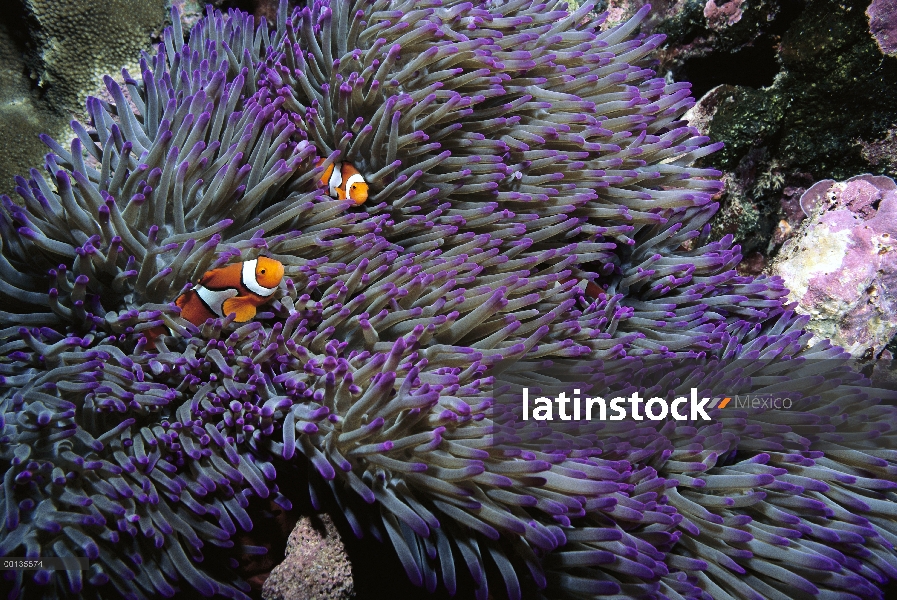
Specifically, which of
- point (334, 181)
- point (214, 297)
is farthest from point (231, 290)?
point (334, 181)

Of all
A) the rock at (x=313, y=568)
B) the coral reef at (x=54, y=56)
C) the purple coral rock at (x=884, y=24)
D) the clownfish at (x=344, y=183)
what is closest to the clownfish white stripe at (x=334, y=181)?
the clownfish at (x=344, y=183)

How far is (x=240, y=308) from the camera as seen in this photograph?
1.78 metres

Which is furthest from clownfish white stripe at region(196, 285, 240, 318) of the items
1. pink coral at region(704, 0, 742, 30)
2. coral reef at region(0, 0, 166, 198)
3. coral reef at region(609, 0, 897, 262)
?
pink coral at region(704, 0, 742, 30)

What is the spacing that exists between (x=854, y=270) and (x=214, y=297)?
2.69 metres

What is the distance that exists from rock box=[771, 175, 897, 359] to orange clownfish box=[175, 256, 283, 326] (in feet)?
7.64

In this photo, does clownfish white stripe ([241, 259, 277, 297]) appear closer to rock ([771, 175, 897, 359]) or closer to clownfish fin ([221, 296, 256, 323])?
clownfish fin ([221, 296, 256, 323])

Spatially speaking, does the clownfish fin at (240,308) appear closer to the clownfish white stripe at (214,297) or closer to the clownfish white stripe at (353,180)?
the clownfish white stripe at (214,297)

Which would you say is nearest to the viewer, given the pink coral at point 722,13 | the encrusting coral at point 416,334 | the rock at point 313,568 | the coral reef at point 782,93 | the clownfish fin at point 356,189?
the encrusting coral at point 416,334

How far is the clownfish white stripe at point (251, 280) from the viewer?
1.76 meters

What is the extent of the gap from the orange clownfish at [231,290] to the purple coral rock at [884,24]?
8.87 feet

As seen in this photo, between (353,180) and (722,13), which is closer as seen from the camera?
(353,180)

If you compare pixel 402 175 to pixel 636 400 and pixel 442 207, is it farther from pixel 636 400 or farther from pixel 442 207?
pixel 636 400

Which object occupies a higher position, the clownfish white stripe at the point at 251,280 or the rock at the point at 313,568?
the clownfish white stripe at the point at 251,280

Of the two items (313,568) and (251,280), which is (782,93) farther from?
(313,568)
